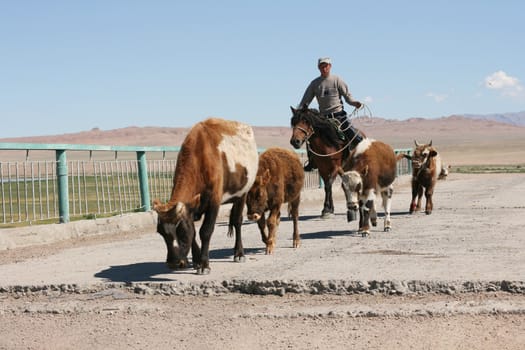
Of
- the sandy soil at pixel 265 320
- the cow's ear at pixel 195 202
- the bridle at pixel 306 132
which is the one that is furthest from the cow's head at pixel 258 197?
the bridle at pixel 306 132

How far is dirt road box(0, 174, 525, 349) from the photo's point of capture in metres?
6.48

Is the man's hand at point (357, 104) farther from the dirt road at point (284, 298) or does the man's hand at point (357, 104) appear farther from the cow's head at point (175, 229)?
the cow's head at point (175, 229)

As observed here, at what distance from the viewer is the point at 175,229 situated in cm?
798

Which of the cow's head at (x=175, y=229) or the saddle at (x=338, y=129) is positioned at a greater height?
the saddle at (x=338, y=129)

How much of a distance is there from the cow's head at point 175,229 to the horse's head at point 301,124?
542 centimetres

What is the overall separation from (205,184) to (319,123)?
564cm

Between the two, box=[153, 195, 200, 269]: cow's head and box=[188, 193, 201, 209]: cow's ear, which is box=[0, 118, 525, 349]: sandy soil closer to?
box=[153, 195, 200, 269]: cow's head

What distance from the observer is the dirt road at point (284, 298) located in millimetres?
6477

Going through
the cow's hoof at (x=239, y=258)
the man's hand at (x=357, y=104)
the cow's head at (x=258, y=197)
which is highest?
the man's hand at (x=357, y=104)

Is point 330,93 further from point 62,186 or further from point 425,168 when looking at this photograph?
point 62,186

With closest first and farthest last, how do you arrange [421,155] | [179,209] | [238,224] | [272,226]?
[179,209] → [238,224] → [272,226] → [421,155]

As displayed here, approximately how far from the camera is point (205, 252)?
8750 mm

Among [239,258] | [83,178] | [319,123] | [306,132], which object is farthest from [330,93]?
[239,258]

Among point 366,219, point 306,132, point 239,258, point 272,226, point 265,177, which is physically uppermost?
point 306,132
